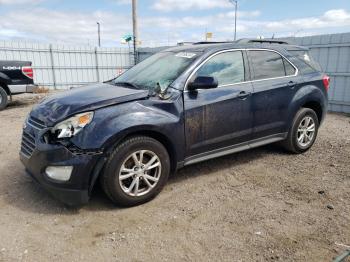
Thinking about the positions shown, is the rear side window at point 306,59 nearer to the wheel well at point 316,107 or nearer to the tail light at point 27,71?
the wheel well at point 316,107

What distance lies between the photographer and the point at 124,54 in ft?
56.5

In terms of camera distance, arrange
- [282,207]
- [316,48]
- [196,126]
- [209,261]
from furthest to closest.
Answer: [316,48] → [196,126] → [282,207] → [209,261]

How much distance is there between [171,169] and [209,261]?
1431mm

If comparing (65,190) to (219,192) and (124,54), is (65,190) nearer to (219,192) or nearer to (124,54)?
(219,192)

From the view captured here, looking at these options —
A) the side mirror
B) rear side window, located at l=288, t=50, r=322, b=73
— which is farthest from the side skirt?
rear side window, located at l=288, t=50, r=322, b=73

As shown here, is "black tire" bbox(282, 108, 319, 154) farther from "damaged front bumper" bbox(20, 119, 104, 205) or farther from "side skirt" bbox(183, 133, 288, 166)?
"damaged front bumper" bbox(20, 119, 104, 205)

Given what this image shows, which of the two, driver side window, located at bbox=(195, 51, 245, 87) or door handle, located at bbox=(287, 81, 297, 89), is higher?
driver side window, located at bbox=(195, 51, 245, 87)

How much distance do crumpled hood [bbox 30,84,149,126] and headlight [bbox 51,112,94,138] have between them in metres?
0.05

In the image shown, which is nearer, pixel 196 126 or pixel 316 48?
pixel 196 126

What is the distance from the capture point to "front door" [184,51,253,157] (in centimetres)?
380

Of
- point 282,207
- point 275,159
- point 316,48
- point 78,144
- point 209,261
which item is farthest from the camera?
point 316,48

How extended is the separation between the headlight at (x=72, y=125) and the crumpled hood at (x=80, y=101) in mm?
54

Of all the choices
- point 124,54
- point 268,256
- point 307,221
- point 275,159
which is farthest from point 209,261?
point 124,54

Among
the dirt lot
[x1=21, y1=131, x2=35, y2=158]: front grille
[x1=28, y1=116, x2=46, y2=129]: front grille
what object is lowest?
the dirt lot
